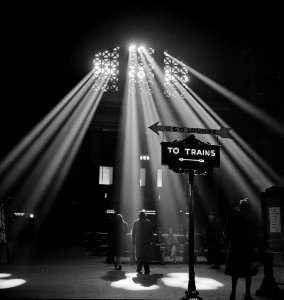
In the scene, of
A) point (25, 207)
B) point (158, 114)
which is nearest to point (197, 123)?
point (158, 114)

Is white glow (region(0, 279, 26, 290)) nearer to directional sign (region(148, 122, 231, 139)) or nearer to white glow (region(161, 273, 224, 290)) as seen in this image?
white glow (region(161, 273, 224, 290))

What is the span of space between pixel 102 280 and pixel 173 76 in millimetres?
16691

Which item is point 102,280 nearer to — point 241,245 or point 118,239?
point 118,239

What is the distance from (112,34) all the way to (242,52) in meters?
9.62

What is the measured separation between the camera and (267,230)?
7574 millimetres

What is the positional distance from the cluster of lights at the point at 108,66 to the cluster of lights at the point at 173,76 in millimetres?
3300

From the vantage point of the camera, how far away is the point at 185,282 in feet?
30.2

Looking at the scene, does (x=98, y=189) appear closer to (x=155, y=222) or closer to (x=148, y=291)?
(x=155, y=222)

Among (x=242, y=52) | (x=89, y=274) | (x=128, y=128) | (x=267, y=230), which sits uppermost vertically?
(x=242, y=52)

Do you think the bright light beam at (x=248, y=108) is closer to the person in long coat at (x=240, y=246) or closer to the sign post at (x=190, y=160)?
the sign post at (x=190, y=160)

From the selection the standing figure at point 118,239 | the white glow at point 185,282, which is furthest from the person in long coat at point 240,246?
the standing figure at point 118,239

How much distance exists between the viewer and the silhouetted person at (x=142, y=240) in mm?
10641

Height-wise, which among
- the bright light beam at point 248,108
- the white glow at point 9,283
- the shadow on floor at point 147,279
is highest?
the bright light beam at point 248,108

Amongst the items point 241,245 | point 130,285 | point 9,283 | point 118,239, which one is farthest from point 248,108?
point 9,283
